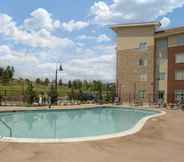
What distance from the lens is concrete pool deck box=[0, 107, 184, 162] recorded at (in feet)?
24.6

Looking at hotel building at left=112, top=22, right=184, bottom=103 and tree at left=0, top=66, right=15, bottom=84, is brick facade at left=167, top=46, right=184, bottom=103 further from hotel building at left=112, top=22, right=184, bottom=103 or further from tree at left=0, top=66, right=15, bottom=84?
tree at left=0, top=66, right=15, bottom=84

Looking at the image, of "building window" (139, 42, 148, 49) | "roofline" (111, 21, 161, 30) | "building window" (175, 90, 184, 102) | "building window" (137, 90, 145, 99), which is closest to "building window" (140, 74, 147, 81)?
"building window" (137, 90, 145, 99)

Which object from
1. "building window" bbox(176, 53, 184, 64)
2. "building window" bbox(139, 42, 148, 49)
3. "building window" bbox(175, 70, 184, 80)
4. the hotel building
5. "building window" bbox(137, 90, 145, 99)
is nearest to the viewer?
"building window" bbox(176, 53, 184, 64)

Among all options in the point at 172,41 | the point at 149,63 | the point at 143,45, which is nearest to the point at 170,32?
the point at 172,41

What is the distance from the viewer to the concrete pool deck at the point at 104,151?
7512 mm

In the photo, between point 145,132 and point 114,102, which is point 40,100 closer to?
point 114,102

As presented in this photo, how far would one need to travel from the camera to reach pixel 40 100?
30.5 m

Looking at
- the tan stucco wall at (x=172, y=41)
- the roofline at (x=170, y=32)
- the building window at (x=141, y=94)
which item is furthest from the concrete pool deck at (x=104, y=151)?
the building window at (x=141, y=94)

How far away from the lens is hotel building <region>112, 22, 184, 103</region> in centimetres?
3684

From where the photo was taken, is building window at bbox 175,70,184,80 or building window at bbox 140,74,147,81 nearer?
building window at bbox 175,70,184,80

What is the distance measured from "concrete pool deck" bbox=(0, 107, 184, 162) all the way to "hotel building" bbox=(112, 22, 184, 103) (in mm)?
27531

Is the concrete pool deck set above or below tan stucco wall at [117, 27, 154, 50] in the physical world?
below

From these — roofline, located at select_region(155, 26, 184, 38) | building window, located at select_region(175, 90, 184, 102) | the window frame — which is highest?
roofline, located at select_region(155, 26, 184, 38)

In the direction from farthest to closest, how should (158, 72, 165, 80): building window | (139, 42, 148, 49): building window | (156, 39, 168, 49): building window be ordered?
(139, 42, 148, 49): building window < (158, 72, 165, 80): building window < (156, 39, 168, 49): building window
